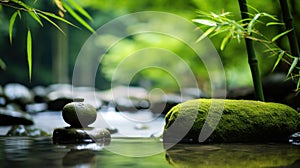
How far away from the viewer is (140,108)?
30.7 ft

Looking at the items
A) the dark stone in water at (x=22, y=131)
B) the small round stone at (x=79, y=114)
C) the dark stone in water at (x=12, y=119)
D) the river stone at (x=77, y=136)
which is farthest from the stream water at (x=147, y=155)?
the dark stone in water at (x=12, y=119)

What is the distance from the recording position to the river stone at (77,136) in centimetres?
302

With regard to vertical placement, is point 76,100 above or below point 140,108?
above

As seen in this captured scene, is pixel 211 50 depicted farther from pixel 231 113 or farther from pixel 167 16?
pixel 231 113

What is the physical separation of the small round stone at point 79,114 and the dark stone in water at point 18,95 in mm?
5039

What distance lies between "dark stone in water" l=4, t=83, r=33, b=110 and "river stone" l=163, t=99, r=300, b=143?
5.63 metres

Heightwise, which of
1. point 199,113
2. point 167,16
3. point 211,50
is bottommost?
point 199,113

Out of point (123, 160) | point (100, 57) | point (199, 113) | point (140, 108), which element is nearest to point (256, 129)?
point (199, 113)

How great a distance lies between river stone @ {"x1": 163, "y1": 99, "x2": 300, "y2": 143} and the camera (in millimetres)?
3020

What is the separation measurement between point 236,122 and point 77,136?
1290 mm

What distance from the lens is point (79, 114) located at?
314 centimetres

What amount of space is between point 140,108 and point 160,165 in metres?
7.41

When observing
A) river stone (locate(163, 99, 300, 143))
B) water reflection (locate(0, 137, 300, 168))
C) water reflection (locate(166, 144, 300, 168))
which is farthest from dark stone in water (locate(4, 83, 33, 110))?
water reflection (locate(166, 144, 300, 168))

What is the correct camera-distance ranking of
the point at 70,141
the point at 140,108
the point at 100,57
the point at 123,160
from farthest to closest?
the point at 100,57
the point at 140,108
the point at 70,141
the point at 123,160
